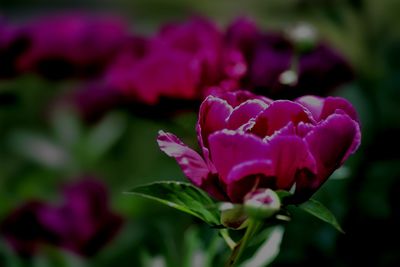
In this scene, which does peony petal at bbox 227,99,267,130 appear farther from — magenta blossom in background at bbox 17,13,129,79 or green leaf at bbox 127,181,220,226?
magenta blossom in background at bbox 17,13,129,79

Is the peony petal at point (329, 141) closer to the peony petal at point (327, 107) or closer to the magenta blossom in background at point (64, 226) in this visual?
the peony petal at point (327, 107)

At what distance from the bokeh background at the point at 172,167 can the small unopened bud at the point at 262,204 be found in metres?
0.19

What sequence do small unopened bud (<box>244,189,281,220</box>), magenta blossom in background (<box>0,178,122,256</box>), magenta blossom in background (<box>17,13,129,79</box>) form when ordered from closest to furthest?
1. small unopened bud (<box>244,189,281,220</box>)
2. magenta blossom in background (<box>0,178,122,256</box>)
3. magenta blossom in background (<box>17,13,129,79</box>)

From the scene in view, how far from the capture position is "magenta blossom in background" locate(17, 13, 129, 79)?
3.50ft

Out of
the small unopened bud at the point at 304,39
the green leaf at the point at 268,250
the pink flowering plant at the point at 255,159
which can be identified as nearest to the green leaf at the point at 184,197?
the pink flowering plant at the point at 255,159

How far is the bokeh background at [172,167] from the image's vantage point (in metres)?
0.86

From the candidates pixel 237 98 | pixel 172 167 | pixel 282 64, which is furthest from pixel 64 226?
pixel 237 98

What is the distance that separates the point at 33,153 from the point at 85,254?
13.9 inches

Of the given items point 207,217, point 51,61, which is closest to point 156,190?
point 207,217

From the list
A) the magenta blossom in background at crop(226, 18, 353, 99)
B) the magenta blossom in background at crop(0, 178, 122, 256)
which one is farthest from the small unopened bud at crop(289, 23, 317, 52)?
the magenta blossom in background at crop(0, 178, 122, 256)

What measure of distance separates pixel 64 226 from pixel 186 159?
477 millimetres

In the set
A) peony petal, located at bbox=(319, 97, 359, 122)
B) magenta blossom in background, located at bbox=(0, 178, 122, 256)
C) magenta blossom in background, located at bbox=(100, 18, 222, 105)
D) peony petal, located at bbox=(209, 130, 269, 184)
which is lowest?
magenta blossom in background, located at bbox=(0, 178, 122, 256)

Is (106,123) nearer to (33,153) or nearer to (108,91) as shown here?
(33,153)

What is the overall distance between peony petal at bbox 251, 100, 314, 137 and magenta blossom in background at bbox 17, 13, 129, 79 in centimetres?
56
